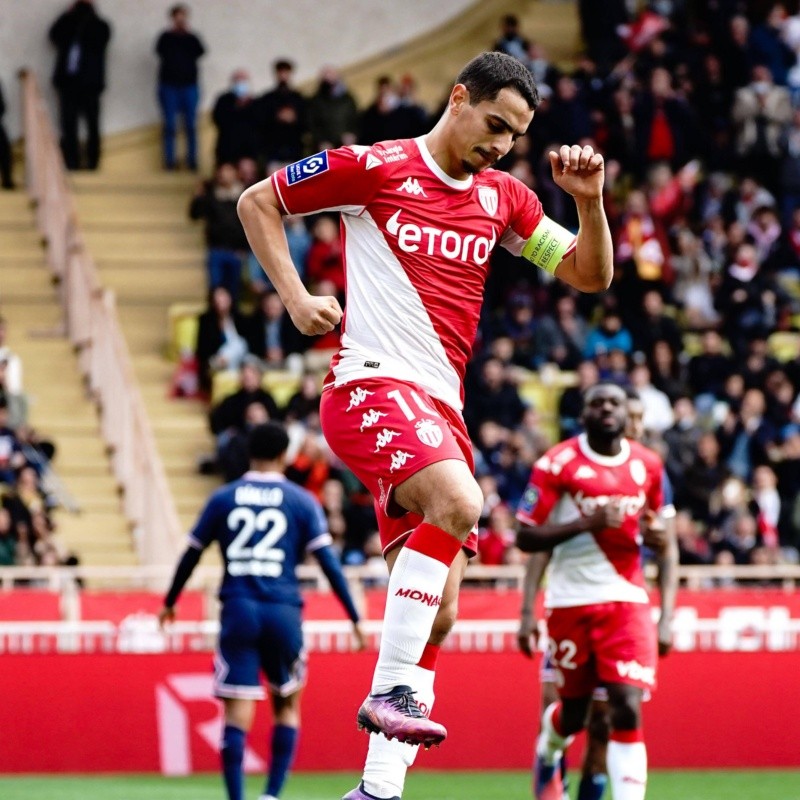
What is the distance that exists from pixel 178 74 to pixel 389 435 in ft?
55.8

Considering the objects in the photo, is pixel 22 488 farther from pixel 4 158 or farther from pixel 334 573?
pixel 334 573

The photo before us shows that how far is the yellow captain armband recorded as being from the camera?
7488 millimetres

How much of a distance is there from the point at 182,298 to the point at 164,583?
266 inches

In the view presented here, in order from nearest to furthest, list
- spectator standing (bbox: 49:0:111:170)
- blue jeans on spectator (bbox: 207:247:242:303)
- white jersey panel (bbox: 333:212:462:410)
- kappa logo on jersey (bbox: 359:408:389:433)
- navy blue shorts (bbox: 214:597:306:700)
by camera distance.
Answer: kappa logo on jersey (bbox: 359:408:389:433)
white jersey panel (bbox: 333:212:462:410)
navy blue shorts (bbox: 214:597:306:700)
blue jeans on spectator (bbox: 207:247:242:303)
spectator standing (bbox: 49:0:111:170)

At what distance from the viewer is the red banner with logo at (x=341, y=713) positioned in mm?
13617

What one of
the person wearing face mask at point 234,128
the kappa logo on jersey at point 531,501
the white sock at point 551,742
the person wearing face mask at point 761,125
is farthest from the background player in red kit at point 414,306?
the person wearing face mask at point 761,125

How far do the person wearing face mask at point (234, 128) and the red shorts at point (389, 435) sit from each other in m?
15.4

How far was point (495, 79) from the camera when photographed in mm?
6973

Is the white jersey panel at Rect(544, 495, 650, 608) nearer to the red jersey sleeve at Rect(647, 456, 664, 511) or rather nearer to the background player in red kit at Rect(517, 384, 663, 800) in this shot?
the background player in red kit at Rect(517, 384, 663, 800)

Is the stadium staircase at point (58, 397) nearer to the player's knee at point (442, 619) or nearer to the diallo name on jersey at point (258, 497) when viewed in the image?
the diallo name on jersey at point (258, 497)

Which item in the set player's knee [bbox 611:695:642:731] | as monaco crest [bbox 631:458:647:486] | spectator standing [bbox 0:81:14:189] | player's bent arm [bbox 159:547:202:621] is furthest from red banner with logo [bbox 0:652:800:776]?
spectator standing [bbox 0:81:14:189]

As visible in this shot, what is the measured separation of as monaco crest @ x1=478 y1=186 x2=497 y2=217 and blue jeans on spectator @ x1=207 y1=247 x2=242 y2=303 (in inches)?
554

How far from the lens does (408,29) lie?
26.0m

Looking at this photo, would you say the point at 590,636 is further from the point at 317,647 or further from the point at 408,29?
the point at 408,29
